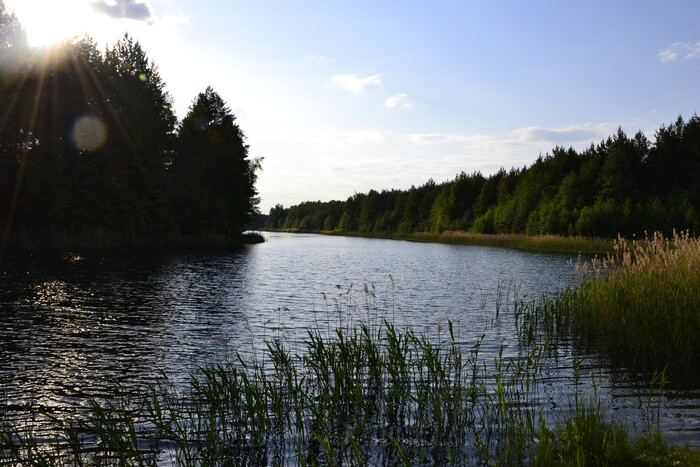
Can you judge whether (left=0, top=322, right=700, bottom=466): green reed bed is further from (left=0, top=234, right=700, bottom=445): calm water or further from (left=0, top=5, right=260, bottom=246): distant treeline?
(left=0, top=5, right=260, bottom=246): distant treeline

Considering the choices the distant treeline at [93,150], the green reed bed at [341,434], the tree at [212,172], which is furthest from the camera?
the tree at [212,172]

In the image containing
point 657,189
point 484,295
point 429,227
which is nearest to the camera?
point 484,295

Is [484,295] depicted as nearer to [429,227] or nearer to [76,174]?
[76,174]

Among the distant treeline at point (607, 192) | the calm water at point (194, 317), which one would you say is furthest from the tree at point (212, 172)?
the distant treeline at point (607, 192)

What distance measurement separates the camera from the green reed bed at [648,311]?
11.9 meters

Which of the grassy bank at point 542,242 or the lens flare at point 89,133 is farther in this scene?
the grassy bank at point 542,242

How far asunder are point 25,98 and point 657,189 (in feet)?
284

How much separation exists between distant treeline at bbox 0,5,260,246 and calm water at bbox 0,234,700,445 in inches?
321

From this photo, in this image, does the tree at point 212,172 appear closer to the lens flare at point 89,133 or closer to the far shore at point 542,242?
the lens flare at point 89,133

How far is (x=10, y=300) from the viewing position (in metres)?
19.9

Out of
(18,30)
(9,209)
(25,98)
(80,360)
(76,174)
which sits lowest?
(80,360)

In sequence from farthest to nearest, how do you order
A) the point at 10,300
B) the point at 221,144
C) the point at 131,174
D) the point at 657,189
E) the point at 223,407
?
the point at 657,189 < the point at 221,144 < the point at 131,174 < the point at 10,300 < the point at 223,407

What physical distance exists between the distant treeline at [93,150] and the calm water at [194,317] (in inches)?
321

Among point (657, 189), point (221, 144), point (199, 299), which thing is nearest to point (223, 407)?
point (199, 299)
